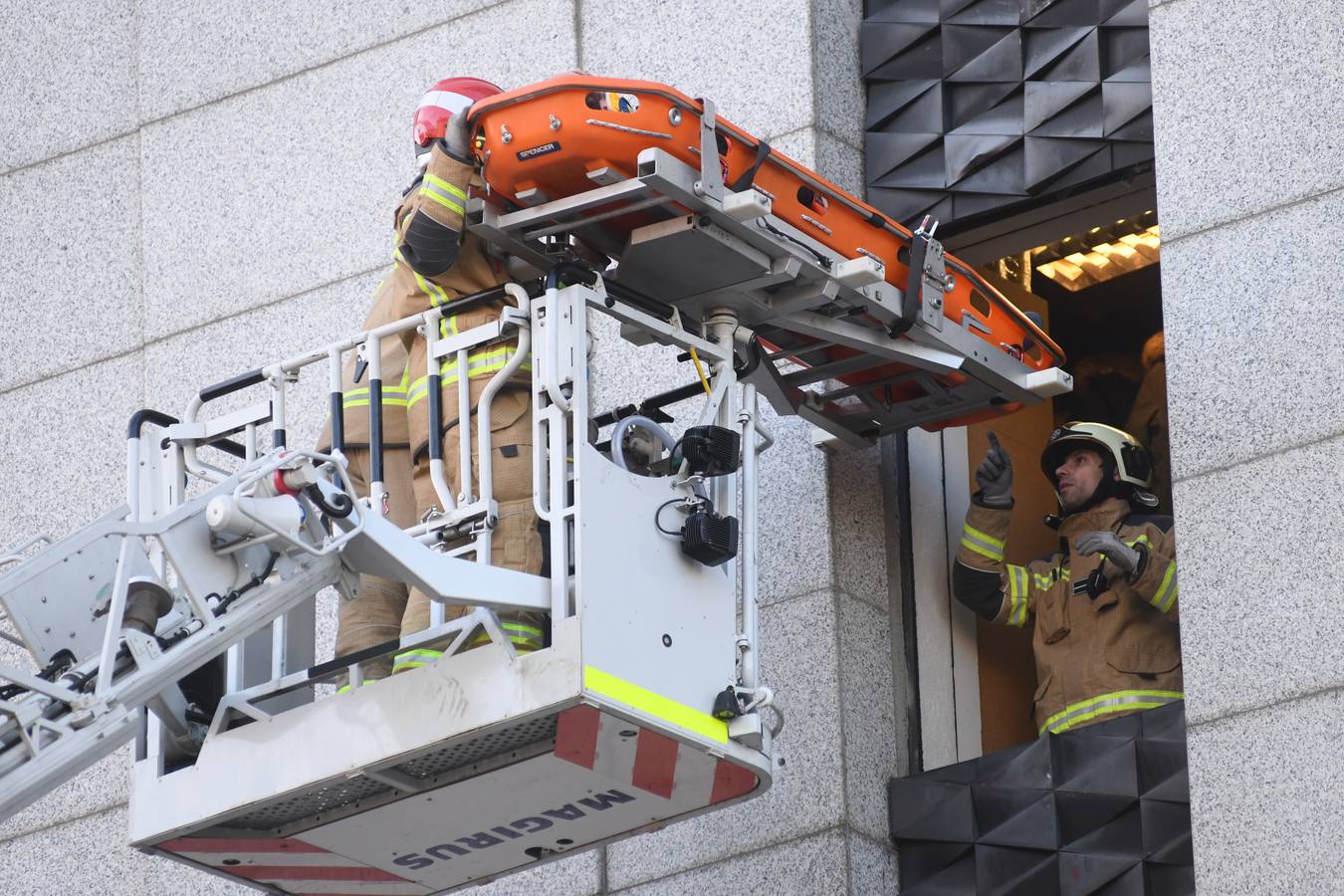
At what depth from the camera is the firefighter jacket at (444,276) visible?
29.2 feet

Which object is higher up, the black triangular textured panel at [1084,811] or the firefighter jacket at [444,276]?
the firefighter jacket at [444,276]

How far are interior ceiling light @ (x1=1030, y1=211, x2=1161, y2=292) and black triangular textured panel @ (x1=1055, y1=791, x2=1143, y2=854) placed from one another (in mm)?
3952

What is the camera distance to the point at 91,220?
44.4 ft

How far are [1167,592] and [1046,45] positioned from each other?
96.1 inches

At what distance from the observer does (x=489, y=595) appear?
830 centimetres

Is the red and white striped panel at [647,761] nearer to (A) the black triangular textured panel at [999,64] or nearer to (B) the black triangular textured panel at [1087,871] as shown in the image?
(B) the black triangular textured panel at [1087,871]

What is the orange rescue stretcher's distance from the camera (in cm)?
850

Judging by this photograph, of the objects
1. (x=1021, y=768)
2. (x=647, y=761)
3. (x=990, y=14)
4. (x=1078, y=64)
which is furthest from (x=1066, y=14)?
(x=647, y=761)

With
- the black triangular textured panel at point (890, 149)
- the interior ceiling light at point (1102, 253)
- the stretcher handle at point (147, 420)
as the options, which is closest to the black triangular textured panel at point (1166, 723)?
the black triangular textured panel at point (890, 149)

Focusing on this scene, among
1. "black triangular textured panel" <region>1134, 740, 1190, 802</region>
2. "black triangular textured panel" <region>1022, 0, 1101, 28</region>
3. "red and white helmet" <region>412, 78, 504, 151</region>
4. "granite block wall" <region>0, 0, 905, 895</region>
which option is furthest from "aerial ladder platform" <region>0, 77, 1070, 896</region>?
"black triangular textured panel" <region>1022, 0, 1101, 28</region>

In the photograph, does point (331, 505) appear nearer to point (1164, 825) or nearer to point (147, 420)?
point (147, 420)

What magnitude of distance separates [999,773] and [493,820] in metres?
2.26

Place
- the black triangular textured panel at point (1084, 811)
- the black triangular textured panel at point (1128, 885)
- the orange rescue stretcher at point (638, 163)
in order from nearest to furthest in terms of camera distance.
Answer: the orange rescue stretcher at point (638, 163), the black triangular textured panel at point (1128, 885), the black triangular textured panel at point (1084, 811)

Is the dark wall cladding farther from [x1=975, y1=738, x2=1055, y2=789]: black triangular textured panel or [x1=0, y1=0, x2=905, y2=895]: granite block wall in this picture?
[x1=975, y1=738, x2=1055, y2=789]: black triangular textured panel
